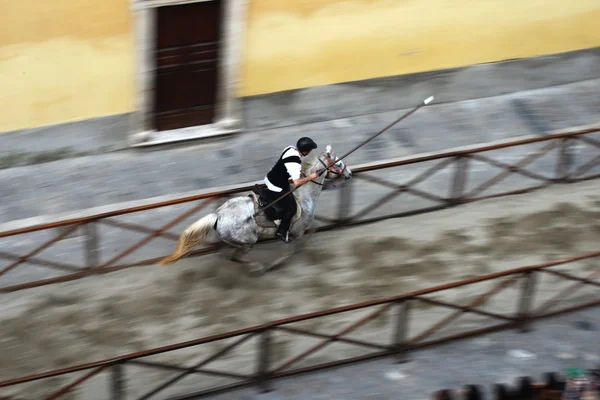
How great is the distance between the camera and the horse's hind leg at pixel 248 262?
1112 centimetres

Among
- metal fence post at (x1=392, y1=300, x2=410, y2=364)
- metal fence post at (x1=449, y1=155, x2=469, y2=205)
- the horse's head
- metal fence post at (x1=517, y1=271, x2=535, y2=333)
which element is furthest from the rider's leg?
metal fence post at (x1=517, y1=271, x2=535, y2=333)

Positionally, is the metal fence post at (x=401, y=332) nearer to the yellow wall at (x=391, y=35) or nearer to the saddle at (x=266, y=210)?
the saddle at (x=266, y=210)

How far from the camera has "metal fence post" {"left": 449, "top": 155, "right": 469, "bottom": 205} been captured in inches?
477

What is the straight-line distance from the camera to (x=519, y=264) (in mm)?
11477

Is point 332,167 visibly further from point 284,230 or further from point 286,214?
point 284,230

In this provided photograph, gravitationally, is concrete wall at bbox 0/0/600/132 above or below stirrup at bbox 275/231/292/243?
above

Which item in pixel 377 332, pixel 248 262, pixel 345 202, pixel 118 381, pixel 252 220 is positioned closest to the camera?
pixel 118 381

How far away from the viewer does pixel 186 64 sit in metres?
12.4

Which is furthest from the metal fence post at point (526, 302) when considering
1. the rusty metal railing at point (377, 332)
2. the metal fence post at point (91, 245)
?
the metal fence post at point (91, 245)

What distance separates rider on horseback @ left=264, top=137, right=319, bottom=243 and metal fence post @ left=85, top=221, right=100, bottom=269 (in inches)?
73.3

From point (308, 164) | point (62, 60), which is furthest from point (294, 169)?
point (62, 60)

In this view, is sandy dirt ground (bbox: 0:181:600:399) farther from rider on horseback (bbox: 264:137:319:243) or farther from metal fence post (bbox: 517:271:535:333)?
rider on horseback (bbox: 264:137:319:243)

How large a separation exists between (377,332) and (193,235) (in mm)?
2083

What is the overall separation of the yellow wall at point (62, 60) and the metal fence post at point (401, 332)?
4354mm
